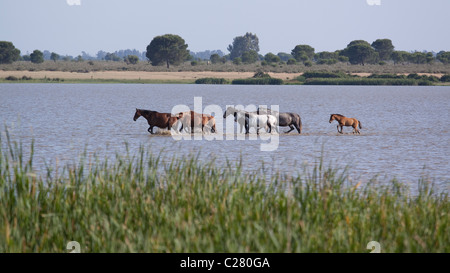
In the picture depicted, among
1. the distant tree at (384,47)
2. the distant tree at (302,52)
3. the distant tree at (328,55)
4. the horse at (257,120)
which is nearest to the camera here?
the horse at (257,120)

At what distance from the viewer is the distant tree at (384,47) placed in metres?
187

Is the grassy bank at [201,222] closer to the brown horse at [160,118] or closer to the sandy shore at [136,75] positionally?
the brown horse at [160,118]

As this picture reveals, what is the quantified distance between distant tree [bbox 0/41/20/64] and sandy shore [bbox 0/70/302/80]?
13985 mm

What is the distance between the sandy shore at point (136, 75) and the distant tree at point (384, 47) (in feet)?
211

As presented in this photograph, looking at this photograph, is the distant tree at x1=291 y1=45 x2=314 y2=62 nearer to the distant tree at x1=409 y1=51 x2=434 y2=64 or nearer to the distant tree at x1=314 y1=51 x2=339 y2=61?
the distant tree at x1=314 y1=51 x2=339 y2=61

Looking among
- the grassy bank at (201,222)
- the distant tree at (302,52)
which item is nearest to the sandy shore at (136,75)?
the distant tree at (302,52)

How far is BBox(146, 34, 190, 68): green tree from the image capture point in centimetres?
14912

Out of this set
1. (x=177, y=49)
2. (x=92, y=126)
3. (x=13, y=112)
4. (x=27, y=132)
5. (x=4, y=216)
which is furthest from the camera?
(x=177, y=49)

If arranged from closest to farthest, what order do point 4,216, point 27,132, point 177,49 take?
1. point 4,216
2. point 27,132
3. point 177,49

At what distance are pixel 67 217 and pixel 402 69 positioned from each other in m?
135

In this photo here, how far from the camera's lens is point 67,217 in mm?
10922

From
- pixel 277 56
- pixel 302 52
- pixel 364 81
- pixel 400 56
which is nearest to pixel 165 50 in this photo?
pixel 277 56
